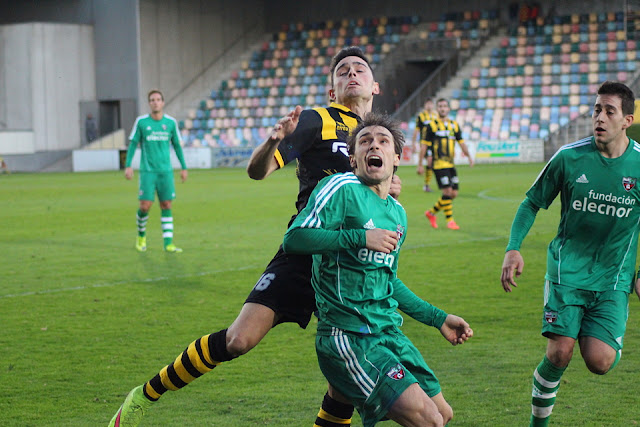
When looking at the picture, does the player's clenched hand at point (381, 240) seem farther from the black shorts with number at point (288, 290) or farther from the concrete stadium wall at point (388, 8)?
the concrete stadium wall at point (388, 8)

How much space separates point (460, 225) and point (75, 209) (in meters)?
8.24

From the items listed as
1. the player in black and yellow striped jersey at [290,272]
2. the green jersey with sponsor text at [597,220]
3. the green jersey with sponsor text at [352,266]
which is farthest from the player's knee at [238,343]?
the green jersey with sponsor text at [597,220]

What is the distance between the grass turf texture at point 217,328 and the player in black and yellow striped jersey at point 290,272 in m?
0.51

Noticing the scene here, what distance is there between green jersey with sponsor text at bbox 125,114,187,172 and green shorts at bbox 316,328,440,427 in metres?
8.10

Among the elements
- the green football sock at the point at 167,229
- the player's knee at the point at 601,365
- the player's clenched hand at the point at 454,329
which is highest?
the player's clenched hand at the point at 454,329

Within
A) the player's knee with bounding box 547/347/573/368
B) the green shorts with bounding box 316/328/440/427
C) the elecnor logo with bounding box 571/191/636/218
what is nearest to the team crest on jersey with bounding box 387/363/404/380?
the green shorts with bounding box 316/328/440/427

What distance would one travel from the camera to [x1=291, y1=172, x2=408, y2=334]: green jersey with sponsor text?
3.44 meters

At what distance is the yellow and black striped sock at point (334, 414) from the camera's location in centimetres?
394

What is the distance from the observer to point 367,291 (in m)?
3.46

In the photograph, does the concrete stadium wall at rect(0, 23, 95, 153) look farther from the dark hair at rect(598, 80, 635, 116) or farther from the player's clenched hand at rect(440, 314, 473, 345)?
the player's clenched hand at rect(440, 314, 473, 345)

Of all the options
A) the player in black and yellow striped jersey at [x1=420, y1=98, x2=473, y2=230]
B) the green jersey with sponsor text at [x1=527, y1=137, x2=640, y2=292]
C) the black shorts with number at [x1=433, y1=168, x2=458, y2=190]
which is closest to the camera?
the green jersey with sponsor text at [x1=527, y1=137, x2=640, y2=292]

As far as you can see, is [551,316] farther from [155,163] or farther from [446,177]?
[446,177]

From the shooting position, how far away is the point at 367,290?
3465 millimetres

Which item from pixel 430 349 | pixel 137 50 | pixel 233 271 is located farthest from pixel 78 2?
pixel 430 349
